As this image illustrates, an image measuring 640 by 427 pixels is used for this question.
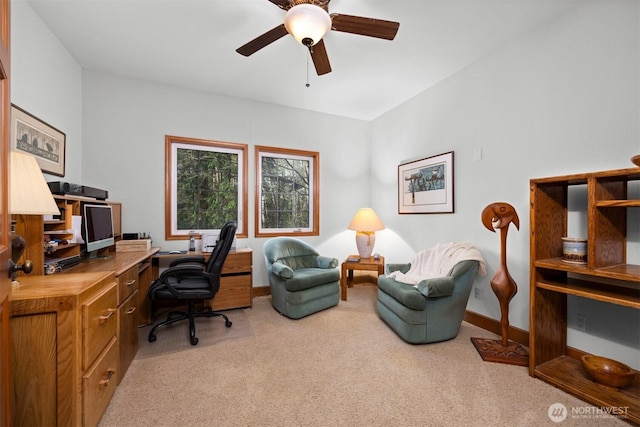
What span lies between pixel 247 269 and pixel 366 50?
8.77 feet

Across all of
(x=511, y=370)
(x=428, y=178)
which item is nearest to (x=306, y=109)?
(x=428, y=178)

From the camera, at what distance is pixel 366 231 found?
12.2ft

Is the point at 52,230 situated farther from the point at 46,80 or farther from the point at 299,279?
the point at 299,279

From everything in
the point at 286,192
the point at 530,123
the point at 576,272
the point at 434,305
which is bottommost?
the point at 434,305

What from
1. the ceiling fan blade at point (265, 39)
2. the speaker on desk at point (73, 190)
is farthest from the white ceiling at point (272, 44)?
the speaker on desk at point (73, 190)

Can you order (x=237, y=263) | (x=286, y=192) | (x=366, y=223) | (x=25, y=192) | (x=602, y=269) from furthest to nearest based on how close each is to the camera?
(x=286, y=192) < (x=366, y=223) < (x=237, y=263) < (x=602, y=269) < (x=25, y=192)

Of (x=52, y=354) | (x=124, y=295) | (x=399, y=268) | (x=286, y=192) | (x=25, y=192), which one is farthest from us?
(x=286, y=192)

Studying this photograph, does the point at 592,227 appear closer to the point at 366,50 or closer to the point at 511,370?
the point at 511,370

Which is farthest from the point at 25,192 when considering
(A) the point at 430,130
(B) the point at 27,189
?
(A) the point at 430,130

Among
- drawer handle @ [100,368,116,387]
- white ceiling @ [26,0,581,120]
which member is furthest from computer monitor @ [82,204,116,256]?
white ceiling @ [26,0,581,120]

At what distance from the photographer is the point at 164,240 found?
3283mm

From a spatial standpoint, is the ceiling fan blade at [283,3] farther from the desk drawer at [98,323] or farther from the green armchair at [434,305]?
the green armchair at [434,305]

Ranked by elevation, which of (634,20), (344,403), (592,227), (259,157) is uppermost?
(634,20)

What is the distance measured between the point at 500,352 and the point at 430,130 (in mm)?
2420
